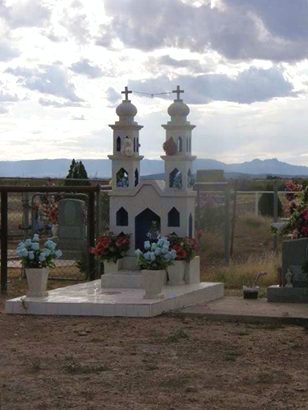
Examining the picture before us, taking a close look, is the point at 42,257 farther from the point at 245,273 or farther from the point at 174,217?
the point at 245,273

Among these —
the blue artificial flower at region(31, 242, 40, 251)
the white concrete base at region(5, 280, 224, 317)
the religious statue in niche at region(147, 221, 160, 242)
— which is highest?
the religious statue in niche at region(147, 221, 160, 242)

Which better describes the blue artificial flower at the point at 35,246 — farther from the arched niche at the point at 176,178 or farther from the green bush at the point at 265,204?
the green bush at the point at 265,204

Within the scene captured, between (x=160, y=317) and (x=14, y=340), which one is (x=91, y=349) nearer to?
(x=14, y=340)

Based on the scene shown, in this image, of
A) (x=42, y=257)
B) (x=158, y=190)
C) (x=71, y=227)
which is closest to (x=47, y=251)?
(x=42, y=257)

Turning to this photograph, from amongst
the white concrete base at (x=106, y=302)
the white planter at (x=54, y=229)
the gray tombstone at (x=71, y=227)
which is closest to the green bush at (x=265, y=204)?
the white planter at (x=54, y=229)

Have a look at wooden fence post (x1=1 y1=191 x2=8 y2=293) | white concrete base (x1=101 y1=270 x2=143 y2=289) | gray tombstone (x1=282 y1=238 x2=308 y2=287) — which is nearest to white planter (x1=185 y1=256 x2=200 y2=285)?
white concrete base (x1=101 y1=270 x2=143 y2=289)

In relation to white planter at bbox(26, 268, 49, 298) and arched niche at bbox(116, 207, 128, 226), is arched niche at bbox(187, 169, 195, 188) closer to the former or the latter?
arched niche at bbox(116, 207, 128, 226)

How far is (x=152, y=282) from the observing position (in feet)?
35.6

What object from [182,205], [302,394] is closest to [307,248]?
[182,205]

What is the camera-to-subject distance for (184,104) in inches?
508

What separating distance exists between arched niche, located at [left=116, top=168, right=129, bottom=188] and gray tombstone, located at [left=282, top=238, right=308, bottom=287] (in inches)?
103

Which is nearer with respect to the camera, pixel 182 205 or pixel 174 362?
pixel 174 362

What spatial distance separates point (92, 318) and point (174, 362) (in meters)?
2.83

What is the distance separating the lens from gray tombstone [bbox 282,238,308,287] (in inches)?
470
